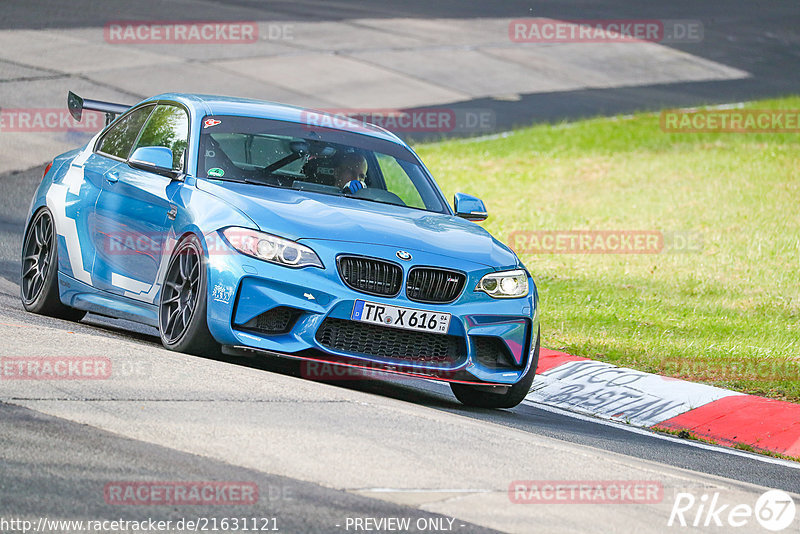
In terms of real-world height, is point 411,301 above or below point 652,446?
above

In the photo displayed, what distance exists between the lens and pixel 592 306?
12.8 meters

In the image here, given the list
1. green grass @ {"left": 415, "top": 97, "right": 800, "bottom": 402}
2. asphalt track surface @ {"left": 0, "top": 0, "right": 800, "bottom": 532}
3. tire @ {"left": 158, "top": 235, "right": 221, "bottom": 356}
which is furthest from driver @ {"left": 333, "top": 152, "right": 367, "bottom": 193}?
green grass @ {"left": 415, "top": 97, "right": 800, "bottom": 402}

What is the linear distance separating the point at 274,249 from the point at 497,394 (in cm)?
185

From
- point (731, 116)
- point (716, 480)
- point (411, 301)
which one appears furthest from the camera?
point (731, 116)

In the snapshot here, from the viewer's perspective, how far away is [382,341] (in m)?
7.33

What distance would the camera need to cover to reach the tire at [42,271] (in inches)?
358

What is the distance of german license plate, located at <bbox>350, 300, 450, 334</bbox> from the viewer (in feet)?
23.7

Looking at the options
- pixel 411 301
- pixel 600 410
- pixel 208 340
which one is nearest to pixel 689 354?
pixel 600 410

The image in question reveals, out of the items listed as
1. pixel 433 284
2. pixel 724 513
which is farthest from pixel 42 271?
pixel 724 513

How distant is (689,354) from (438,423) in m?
4.88

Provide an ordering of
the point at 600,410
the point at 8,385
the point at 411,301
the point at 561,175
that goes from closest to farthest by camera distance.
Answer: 1. the point at 8,385
2. the point at 411,301
3. the point at 600,410
4. the point at 561,175

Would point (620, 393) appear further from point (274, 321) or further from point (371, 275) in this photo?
point (274, 321)

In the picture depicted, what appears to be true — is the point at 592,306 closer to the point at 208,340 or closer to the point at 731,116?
the point at 208,340

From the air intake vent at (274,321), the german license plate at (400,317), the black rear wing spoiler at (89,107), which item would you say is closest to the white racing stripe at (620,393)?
the german license plate at (400,317)
